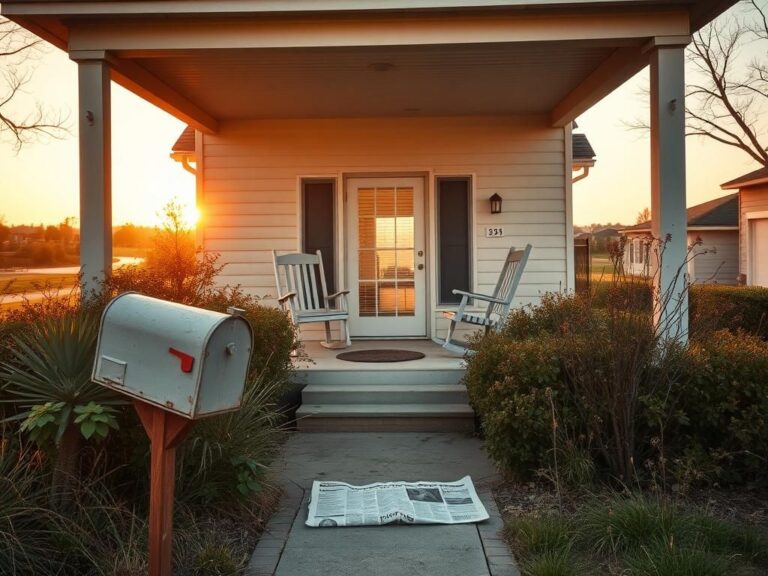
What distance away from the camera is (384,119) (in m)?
7.90

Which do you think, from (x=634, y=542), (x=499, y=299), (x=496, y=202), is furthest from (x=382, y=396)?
(x=496, y=202)

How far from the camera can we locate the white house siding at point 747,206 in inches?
663

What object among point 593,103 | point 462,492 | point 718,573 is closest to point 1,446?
point 462,492

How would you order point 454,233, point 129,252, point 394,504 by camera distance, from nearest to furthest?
point 394,504, point 129,252, point 454,233

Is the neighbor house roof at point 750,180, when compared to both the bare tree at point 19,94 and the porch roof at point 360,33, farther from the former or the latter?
the bare tree at point 19,94

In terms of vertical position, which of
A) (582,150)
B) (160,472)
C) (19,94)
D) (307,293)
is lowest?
(160,472)

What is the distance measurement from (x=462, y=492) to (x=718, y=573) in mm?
1487

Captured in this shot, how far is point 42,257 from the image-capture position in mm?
7434

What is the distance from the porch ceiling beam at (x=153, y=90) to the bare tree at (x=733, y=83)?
1280cm

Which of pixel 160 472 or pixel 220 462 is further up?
pixel 160 472

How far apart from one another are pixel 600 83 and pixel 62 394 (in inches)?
197

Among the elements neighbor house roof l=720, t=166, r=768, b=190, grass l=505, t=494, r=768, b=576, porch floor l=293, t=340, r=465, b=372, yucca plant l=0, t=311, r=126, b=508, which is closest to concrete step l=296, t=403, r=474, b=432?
porch floor l=293, t=340, r=465, b=372

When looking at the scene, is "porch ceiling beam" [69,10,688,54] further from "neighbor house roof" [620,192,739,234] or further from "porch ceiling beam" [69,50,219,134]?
"neighbor house roof" [620,192,739,234]

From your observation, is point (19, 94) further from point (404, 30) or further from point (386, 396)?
point (386, 396)
